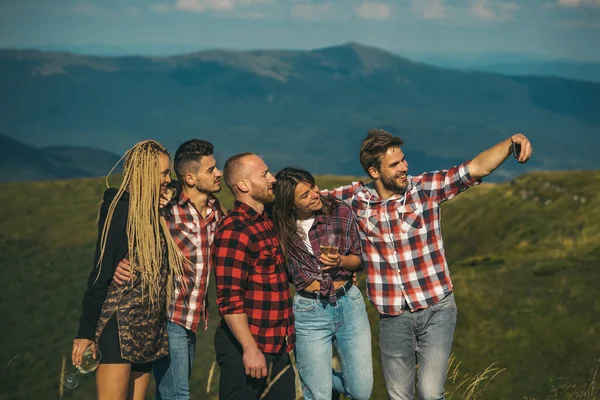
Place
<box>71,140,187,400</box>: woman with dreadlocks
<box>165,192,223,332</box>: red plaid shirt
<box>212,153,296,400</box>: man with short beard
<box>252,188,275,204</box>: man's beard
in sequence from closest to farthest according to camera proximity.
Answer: <box>71,140,187,400</box>: woman with dreadlocks, <box>212,153,296,400</box>: man with short beard, <box>252,188,275,204</box>: man's beard, <box>165,192,223,332</box>: red plaid shirt

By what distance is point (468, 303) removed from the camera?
67.2 ft

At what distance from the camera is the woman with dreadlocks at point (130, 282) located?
5992 mm

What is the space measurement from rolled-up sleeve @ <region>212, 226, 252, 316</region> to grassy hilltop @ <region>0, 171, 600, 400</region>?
69.3 inches

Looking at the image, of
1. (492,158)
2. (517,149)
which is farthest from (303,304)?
(517,149)

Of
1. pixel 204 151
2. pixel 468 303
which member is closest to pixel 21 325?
pixel 468 303

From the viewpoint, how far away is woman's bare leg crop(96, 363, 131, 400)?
6012 millimetres

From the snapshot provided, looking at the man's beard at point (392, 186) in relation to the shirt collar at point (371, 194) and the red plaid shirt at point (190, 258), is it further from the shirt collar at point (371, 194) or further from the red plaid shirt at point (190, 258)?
the red plaid shirt at point (190, 258)

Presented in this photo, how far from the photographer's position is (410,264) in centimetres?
679

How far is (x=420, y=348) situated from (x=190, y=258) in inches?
85.7

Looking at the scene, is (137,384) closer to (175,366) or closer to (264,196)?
(175,366)

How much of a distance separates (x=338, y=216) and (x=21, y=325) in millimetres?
25931

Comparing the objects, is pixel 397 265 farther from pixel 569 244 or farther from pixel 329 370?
pixel 569 244

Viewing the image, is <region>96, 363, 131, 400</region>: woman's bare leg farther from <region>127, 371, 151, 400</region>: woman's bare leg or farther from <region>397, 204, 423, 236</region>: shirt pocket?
<region>397, 204, 423, 236</region>: shirt pocket

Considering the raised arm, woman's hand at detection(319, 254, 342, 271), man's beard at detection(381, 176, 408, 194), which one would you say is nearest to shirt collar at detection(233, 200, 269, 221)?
woman's hand at detection(319, 254, 342, 271)
